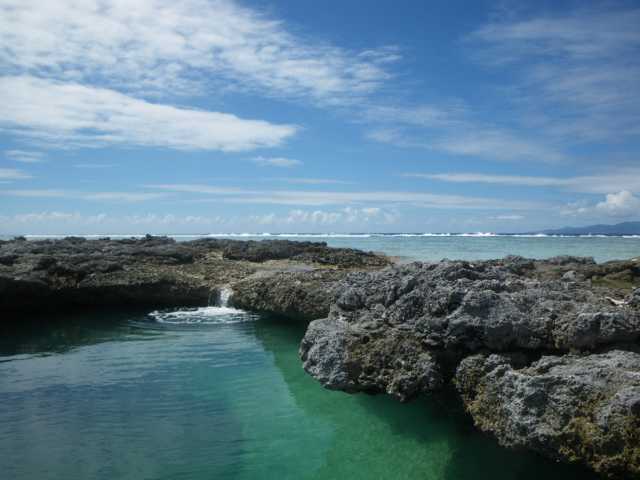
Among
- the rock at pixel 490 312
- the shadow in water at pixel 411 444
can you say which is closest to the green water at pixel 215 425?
the shadow in water at pixel 411 444

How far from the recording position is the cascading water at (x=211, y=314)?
1921 cm

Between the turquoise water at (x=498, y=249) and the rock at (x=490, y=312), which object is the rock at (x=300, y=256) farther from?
the rock at (x=490, y=312)

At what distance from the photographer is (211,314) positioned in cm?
2033

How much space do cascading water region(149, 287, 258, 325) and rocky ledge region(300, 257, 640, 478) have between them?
8.69 metres

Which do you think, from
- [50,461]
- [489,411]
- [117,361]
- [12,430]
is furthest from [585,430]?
[117,361]

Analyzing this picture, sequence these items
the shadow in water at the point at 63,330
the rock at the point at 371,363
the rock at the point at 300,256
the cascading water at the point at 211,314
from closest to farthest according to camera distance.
A: the rock at the point at 371,363, the shadow in water at the point at 63,330, the cascading water at the point at 211,314, the rock at the point at 300,256

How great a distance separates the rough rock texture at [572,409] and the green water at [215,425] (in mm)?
1187

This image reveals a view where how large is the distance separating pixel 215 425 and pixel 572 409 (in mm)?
→ 6541

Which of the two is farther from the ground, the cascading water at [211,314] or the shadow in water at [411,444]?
the cascading water at [211,314]

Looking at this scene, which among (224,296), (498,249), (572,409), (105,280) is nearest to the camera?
(572,409)

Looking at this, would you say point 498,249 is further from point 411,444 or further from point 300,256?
point 411,444

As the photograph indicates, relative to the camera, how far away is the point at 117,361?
1413 centimetres

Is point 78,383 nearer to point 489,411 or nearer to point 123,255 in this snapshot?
point 489,411

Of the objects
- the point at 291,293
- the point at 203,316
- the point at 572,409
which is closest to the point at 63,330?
the point at 203,316
